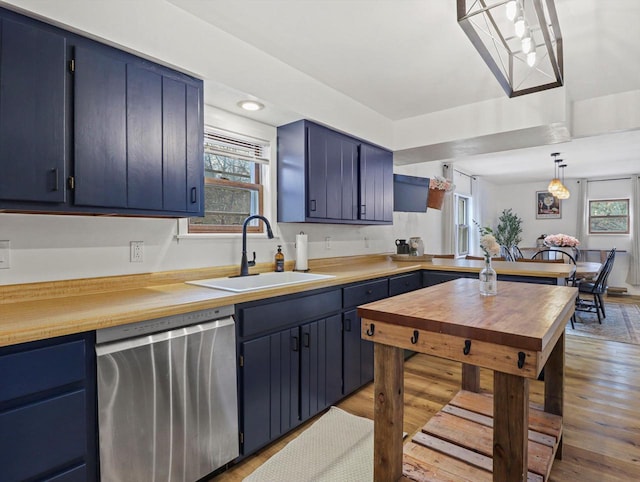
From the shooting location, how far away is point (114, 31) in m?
1.69

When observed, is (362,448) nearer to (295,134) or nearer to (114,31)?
(295,134)

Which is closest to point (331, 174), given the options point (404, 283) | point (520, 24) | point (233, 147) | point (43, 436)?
point (233, 147)

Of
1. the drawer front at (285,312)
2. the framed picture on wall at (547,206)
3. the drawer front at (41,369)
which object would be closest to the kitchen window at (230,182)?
the drawer front at (285,312)

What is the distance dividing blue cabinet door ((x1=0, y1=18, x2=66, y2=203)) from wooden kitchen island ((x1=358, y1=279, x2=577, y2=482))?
1.46 m

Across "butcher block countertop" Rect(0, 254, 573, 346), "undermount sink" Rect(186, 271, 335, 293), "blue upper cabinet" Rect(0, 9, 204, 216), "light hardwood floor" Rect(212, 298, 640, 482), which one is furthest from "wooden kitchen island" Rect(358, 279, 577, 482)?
"blue upper cabinet" Rect(0, 9, 204, 216)

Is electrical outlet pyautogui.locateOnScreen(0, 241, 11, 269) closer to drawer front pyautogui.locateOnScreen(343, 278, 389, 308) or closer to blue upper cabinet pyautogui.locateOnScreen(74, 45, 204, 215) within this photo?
blue upper cabinet pyautogui.locateOnScreen(74, 45, 204, 215)

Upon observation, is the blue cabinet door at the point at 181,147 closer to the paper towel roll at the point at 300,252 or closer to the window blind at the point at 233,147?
the window blind at the point at 233,147

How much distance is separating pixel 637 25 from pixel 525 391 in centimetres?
239

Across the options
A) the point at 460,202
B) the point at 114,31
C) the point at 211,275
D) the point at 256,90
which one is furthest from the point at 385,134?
the point at 460,202

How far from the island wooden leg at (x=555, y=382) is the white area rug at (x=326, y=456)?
1010mm

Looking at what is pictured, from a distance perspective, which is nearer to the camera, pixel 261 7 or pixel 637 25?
pixel 261 7

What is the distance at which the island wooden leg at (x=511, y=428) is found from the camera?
1193 mm

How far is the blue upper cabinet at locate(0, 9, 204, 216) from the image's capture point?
1.42m

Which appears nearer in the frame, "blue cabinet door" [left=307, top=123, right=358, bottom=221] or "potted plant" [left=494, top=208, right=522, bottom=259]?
"blue cabinet door" [left=307, top=123, right=358, bottom=221]
